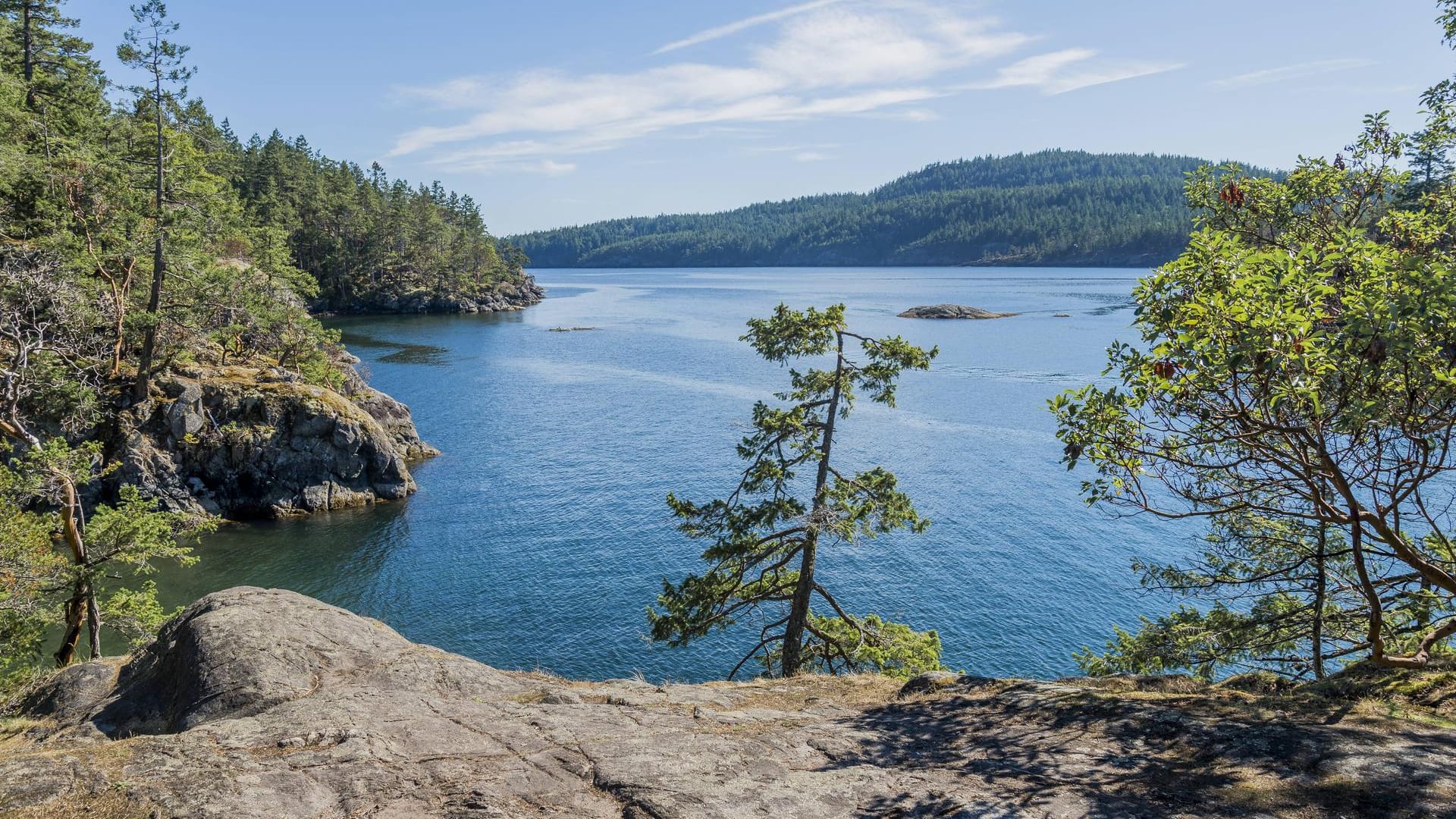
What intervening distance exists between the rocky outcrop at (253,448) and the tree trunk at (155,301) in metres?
0.81

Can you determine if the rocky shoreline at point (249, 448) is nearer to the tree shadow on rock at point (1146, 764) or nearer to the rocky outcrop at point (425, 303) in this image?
the tree shadow on rock at point (1146, 764)

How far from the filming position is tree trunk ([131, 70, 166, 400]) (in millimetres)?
34747

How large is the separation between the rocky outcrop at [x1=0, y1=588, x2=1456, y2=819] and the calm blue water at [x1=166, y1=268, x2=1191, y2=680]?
14911mm

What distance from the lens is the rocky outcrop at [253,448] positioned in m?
38.8

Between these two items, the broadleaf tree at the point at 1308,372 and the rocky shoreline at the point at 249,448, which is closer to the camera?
the broadleaf tree at the point at 1308,372

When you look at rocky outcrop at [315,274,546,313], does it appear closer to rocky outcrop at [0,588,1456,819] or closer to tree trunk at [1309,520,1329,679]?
rocky outcrop at [0,588,1456,819]

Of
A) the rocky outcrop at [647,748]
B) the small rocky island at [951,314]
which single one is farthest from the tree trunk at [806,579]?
the small rocky island at [951,314]

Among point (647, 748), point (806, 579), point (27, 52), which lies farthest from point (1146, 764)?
point (27, 52)

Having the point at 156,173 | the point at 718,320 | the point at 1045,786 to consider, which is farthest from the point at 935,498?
the point at 718,320

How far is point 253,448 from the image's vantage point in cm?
4144

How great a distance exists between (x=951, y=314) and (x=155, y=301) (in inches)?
4322

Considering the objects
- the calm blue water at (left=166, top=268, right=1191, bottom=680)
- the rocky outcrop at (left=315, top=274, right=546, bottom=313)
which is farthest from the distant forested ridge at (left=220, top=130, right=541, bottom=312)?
the calm blue water at (left=166, top=268, right=1191, bottom=680)

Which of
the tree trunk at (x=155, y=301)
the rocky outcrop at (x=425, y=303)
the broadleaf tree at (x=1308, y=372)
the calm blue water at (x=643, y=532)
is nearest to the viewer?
the broadleaf tree at (x=1308, y=372)

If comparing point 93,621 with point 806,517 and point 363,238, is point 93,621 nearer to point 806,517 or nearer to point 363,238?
point 806,517
